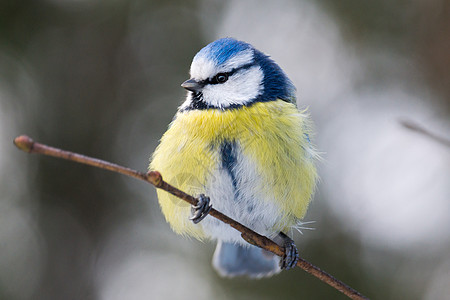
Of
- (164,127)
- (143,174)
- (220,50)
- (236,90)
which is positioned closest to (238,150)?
(236,90)

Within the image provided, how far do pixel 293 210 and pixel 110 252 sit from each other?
2.13 metres

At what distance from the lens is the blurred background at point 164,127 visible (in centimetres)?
366

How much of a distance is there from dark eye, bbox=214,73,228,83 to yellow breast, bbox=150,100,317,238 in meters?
0.19

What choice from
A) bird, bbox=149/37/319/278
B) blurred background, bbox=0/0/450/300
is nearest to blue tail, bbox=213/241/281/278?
bird, bbox=149/37/319/278

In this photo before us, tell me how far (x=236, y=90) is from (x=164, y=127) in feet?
6.44

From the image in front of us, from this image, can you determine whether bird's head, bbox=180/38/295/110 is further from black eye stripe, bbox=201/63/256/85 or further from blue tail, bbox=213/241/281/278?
blue tail, bbox=213/241/281/278

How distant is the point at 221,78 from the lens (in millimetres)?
2328

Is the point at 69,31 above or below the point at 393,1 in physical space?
below

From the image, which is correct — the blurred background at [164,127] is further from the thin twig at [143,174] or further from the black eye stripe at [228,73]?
the thin twig at [143,174]

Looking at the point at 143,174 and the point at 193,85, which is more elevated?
the point at 193,85

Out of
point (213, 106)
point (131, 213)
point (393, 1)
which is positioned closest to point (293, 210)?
point (213, 106)

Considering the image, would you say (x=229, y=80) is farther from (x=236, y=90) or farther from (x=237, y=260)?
(x=237, y=260)

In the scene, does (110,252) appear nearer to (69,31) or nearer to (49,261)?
(49,261)

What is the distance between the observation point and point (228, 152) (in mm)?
2113
